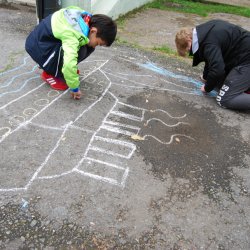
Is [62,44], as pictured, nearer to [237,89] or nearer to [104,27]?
[104,27]

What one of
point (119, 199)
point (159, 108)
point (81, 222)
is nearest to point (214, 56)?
point (159, 108)

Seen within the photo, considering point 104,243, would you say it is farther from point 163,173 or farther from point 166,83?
point 166,83

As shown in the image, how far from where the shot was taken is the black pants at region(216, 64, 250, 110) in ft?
13.3

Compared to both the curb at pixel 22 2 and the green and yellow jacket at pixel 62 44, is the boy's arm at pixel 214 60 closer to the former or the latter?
the green and yellow jacket at pixel 62 44

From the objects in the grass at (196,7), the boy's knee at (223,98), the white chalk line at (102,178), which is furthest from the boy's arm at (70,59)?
the grass at (196,7)

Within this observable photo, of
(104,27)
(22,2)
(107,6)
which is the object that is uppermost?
(104,27)

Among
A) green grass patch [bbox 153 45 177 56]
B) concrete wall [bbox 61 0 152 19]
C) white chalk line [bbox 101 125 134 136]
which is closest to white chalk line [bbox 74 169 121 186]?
white chalk line [bbox 101 125 134 136]

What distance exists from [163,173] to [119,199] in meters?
0.53

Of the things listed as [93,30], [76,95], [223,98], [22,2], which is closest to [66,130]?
[76,95]

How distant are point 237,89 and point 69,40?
210 centimetres

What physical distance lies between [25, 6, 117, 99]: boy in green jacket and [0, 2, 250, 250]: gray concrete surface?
1.17 ft

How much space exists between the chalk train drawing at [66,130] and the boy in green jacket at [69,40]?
327mm

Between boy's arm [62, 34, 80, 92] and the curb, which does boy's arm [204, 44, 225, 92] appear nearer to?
boy's arm [62, 34, 80, 92]

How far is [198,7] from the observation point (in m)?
9.29
